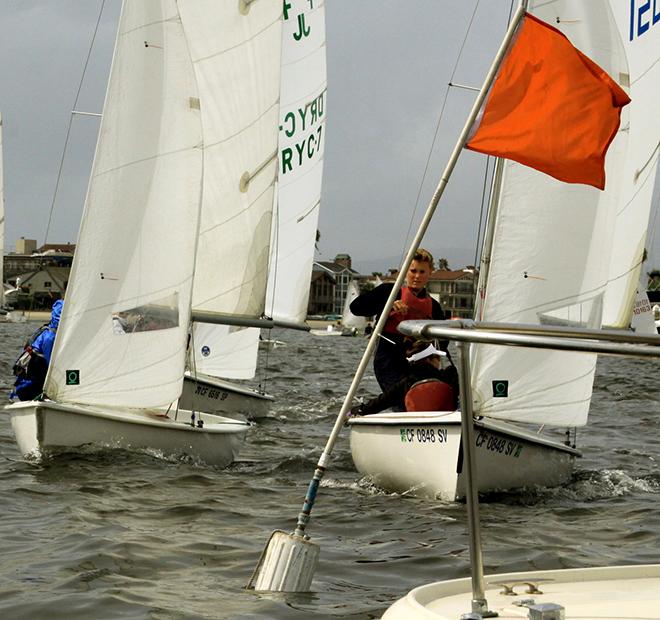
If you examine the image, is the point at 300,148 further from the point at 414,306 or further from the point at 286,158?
the point at 414,306

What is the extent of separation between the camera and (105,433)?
1024 centimetres

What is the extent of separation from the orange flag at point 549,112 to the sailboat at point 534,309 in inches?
134

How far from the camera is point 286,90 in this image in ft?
65.4

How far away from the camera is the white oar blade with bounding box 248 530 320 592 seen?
5.35m

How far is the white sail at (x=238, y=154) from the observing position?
14.8 meters

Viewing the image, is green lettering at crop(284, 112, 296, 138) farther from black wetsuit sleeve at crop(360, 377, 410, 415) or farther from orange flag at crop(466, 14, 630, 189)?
orange flag at crop(466, 14, 630, 189)

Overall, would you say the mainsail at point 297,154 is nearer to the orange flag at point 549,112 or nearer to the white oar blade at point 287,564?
the orange flag at point 549,112

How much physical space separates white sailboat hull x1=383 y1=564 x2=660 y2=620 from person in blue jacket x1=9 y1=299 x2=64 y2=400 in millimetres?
8161

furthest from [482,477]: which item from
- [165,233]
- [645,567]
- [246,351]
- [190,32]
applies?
[246,351]

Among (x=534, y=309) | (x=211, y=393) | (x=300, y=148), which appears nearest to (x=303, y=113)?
(x=300, y=148)

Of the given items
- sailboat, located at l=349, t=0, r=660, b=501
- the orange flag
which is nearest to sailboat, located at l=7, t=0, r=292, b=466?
sailboat, located at l=349, t=0, r=660, b=501

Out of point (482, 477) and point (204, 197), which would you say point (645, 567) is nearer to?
point (482, 477)

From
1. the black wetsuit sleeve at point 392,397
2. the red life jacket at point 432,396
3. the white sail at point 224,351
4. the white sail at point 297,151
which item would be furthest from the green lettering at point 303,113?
the red life jacket at point 432,396

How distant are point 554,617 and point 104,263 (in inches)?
332
